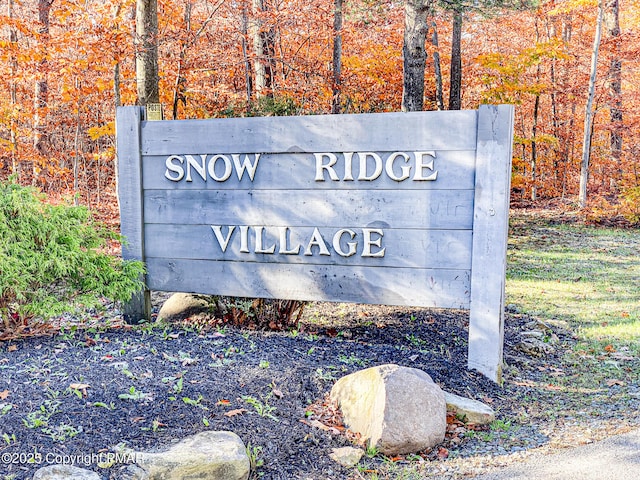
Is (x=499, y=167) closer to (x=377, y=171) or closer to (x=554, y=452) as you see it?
(x=377, y=171)

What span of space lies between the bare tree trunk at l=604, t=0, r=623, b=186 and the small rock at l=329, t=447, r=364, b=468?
18385 mm

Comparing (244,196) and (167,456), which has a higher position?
(244,196)

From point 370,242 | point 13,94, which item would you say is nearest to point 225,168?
point 370,242

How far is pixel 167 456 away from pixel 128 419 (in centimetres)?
47

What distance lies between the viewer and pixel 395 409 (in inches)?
130

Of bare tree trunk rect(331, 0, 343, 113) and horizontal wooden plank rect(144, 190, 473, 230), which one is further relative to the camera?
bare tree trunk rect(331, 0, 343, 113)

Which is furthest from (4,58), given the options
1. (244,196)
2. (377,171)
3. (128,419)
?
(128,419)

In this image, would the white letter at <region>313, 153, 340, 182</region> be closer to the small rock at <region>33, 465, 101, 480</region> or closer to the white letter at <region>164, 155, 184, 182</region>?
the white letter at <region>164, 155, 184, 182</region>

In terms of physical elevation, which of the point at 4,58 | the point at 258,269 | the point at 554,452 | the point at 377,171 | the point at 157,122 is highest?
the point at 4,58

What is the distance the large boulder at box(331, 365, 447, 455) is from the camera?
10.7 feet

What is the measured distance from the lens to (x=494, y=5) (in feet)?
31.9

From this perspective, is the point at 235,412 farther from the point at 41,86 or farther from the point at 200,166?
the point at 41,86

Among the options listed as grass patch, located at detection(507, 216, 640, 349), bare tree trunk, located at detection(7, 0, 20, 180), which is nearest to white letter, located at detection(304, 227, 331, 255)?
grass patch, located at detection(507, 216, 640, 349)

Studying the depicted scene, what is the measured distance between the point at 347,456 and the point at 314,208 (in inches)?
81.6
